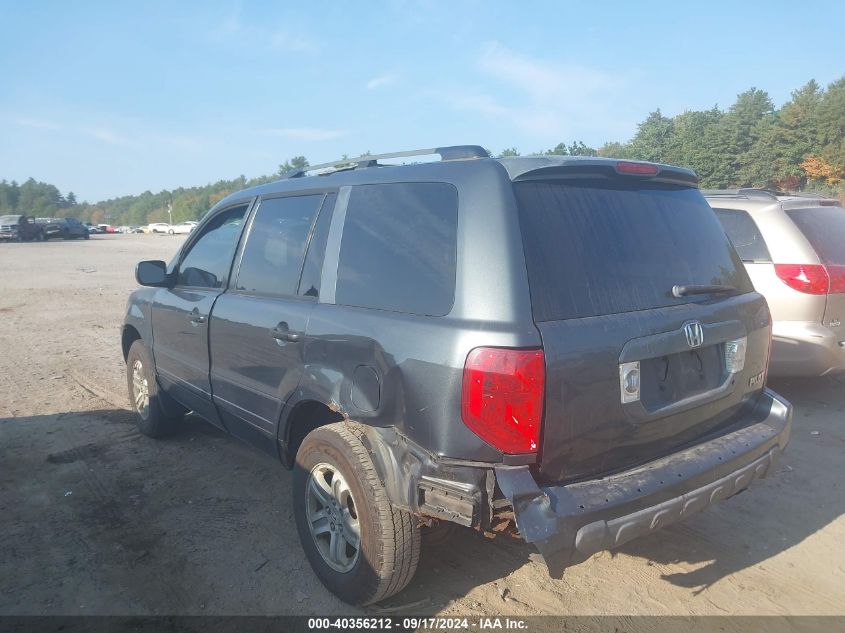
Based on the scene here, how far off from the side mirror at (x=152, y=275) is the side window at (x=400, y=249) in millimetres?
2118

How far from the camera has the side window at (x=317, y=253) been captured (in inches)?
123

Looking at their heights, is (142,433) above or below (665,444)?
below

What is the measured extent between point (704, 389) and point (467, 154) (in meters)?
1.49

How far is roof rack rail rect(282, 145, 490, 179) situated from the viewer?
2.78 metres

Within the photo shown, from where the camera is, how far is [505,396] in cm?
222

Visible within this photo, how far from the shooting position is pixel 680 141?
156 feet

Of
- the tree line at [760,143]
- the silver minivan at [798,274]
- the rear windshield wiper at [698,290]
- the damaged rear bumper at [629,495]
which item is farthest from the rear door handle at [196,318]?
the tree line at [760,143]

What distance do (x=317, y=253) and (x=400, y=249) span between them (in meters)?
0.64

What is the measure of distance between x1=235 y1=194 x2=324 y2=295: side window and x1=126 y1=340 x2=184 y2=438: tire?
1.63m

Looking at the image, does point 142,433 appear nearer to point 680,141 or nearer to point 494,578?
point 494,578

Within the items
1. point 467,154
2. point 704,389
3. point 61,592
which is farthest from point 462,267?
point 61,592

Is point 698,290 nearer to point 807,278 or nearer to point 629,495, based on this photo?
point 629,495

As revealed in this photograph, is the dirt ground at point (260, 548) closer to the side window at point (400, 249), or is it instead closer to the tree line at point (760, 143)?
the side window at point (400, 249)

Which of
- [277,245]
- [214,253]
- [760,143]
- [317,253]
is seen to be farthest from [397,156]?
[760,143]
